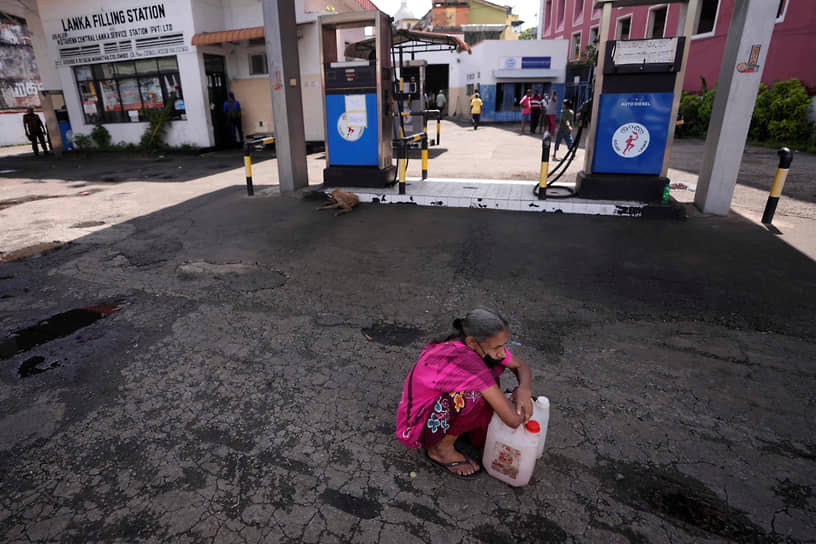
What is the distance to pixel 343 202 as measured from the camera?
797cm

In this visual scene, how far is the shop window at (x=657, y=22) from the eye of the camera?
22.2 meters

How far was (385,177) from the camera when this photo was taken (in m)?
9.11

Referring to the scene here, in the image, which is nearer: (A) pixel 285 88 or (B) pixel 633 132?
(B) pixel 633 132

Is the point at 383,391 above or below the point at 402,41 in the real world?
below

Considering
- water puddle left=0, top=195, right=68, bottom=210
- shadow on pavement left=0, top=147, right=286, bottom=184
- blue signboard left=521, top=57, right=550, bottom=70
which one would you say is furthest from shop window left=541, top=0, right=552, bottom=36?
water puddle left=0, top=195, right=68, bottom=210

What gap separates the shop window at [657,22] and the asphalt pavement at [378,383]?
20649 millimetres

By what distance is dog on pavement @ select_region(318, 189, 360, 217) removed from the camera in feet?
26.0

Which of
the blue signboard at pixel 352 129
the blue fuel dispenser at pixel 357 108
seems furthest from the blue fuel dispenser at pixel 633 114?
the blue signboard at pixel 352 129

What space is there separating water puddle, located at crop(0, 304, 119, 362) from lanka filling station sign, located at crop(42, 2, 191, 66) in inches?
563

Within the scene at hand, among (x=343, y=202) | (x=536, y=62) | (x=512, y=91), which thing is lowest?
(x=343, y=202)

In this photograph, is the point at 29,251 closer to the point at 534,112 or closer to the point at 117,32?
the point at 117,32

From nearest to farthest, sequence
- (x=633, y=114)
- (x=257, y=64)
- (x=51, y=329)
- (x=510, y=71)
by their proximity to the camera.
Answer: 1. (x=51, y=329)
2. (x=633, y=114)
3. (x=257, y=64)
4. (x=510, y=71)

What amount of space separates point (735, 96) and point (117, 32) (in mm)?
18606

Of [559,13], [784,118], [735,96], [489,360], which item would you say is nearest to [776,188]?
[735,96]
